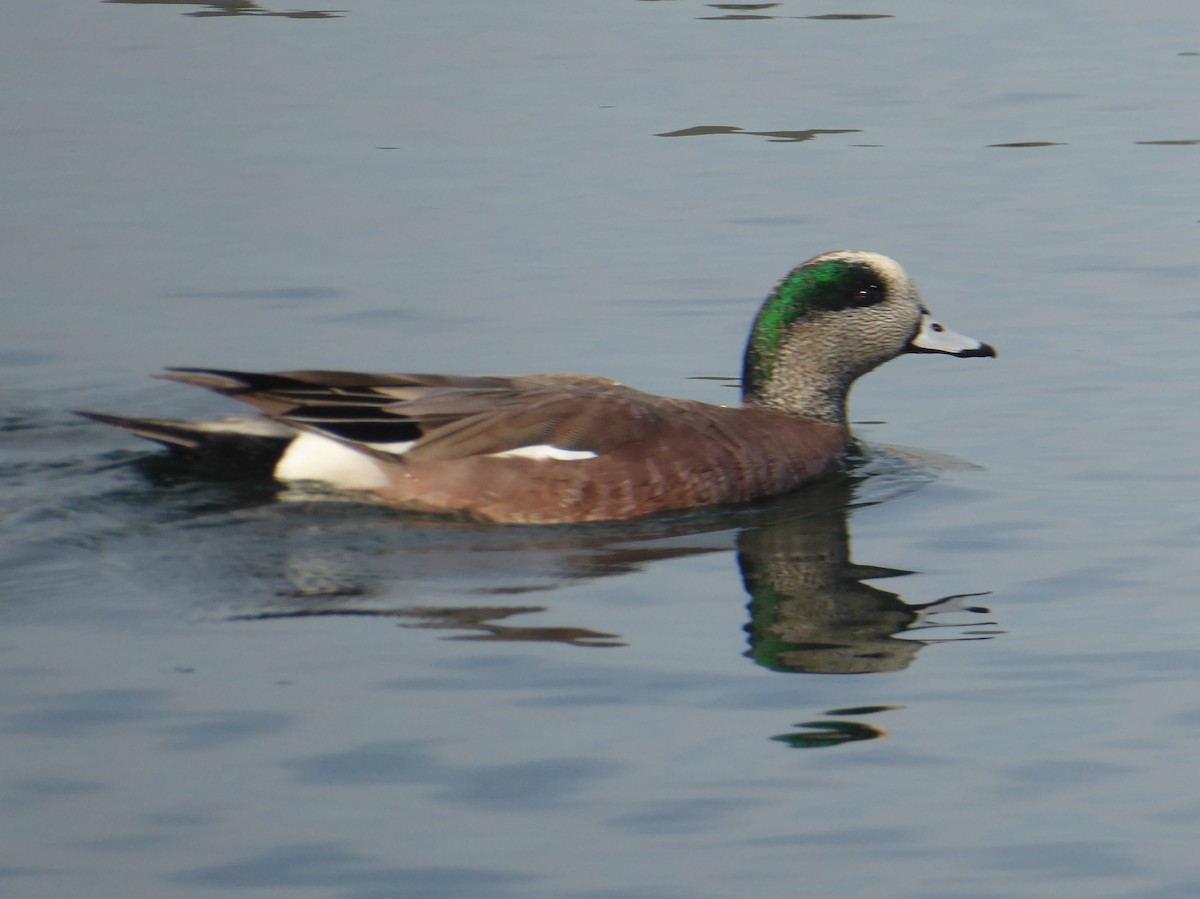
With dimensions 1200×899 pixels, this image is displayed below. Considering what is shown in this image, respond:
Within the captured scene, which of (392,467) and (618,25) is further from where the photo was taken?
(618,25)

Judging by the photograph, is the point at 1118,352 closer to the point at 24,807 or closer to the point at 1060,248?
the point at 1060,248

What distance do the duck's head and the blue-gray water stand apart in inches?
16.5

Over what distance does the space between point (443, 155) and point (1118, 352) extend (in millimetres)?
4643

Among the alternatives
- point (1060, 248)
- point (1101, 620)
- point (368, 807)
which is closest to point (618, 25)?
point (1060, 248)

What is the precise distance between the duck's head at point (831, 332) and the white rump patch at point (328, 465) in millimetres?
1681

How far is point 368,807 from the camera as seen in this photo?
498 centimetres

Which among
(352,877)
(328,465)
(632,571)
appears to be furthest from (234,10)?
(352,877)

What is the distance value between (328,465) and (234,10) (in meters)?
9.72

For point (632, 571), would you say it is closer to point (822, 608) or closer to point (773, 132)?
point (822, 608)

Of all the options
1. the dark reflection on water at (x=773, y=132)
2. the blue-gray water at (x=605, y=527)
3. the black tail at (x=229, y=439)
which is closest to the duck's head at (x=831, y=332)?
the blue-gray water at (x=605, y=527)

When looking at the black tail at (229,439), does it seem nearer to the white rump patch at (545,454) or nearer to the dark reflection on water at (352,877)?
the white rump patch at (545,454)

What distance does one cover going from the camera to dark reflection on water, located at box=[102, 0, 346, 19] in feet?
53.4

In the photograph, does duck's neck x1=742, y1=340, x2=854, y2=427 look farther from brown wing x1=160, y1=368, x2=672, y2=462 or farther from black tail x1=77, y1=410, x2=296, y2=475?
black tail x1=77, y1=410, x2=296, y2=475

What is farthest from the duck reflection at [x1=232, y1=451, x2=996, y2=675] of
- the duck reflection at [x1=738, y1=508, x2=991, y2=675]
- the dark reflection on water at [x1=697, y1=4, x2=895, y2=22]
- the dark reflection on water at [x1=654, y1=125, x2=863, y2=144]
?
the dark reflection on water at [x1=697, y1=4, x2=895, y2=22]
